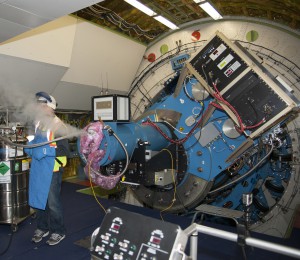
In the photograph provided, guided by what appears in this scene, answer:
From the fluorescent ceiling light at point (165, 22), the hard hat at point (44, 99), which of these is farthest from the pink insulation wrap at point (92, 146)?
the fluorescent ceiling light at point (165, 22)

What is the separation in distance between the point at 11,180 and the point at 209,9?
410 centimetres

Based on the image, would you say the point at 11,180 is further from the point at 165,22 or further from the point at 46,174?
the point at 165,22

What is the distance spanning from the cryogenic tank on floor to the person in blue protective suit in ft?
2.06

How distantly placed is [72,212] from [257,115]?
3.14 meters

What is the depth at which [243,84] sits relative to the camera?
10.1 feet

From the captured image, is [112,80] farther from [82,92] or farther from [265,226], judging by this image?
[265,226]

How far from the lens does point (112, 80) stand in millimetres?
5777

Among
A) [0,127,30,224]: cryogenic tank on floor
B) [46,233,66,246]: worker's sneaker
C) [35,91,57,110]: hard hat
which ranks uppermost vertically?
[35,91,57,110]: hard hat

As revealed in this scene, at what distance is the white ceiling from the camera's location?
7.19ft

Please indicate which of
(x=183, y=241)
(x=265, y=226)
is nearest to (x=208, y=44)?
(x=183, y=241)

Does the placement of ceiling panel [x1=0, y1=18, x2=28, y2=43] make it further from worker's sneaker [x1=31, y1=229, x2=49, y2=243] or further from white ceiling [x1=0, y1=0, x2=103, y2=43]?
worker's sneaker [x1=31, y1=229, x2=49, y2=243]

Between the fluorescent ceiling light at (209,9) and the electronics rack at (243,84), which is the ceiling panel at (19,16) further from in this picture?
the fluorescent ceiling light at (209,9)

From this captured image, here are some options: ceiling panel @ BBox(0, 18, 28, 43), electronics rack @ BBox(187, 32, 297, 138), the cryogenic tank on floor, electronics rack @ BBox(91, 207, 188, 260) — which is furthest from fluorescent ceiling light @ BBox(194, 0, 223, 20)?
electronics rack @ BBox(91, 207, 188, 260)

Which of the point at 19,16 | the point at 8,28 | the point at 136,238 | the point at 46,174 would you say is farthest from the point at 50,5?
the point at 136,238
